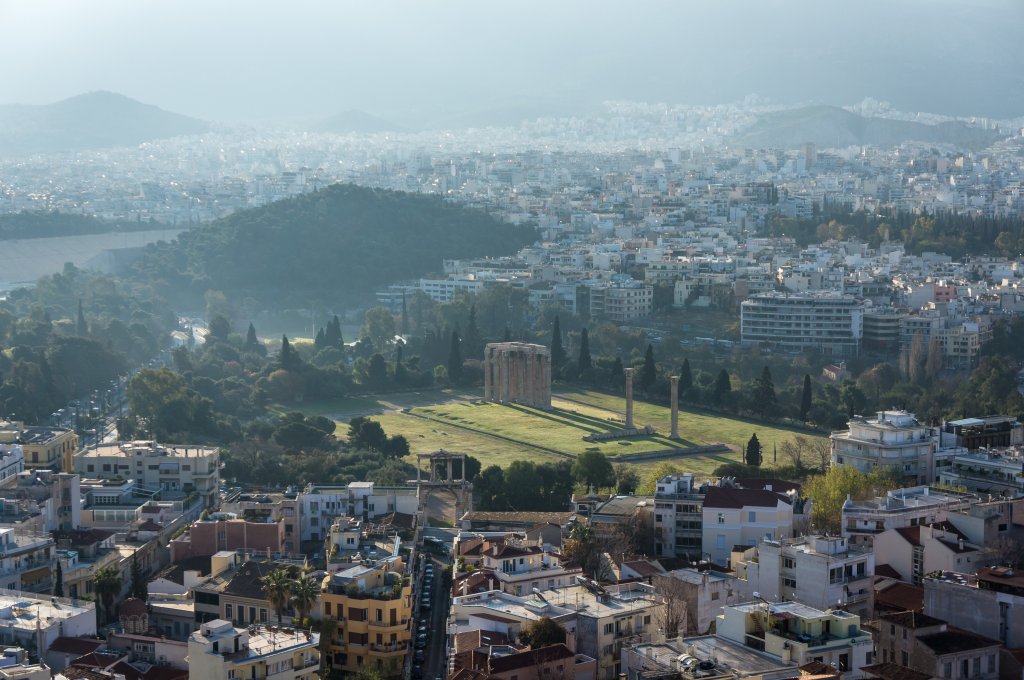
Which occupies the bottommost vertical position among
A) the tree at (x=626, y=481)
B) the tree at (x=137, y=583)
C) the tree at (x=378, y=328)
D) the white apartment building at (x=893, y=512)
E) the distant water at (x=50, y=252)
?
the distant water at (x=50, y=252)

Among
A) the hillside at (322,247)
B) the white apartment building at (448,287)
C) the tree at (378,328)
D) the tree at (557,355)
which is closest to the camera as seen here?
the tree at (557,355)

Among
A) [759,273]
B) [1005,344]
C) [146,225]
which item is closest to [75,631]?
[1005,344]

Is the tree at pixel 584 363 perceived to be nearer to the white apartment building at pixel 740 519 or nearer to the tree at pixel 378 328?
the tree at pixel 378 328

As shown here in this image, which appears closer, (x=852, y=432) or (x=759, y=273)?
(x=852, y=432)

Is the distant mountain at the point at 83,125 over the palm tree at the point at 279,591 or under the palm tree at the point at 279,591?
under

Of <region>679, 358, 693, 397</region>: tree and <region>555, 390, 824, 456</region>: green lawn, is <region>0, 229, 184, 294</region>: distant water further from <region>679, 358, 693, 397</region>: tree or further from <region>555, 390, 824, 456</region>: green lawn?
<region>679, 358, 693, 397</region>: tree

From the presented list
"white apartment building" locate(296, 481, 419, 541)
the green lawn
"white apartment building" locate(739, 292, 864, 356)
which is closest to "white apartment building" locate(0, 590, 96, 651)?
"white apartment building" locate(296, 481, 419, 541)

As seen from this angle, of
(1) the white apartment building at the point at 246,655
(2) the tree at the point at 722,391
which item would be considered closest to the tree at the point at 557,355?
(2) the tree at the point at 722,391

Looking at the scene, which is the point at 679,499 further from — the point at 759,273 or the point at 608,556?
the point at 759,273
